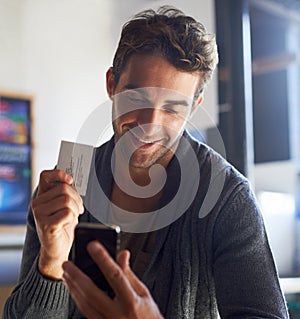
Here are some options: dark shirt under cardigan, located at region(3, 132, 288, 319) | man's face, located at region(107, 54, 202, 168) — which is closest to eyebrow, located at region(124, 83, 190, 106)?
man's face, located at region(107, 54, 202, 168)

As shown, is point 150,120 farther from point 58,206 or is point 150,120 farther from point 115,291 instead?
point 115,291

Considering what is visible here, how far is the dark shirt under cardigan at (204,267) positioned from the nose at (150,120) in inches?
4.8

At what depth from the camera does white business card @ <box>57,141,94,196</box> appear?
840mm

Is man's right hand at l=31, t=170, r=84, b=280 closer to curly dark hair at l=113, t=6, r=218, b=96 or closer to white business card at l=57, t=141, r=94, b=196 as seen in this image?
white business card at l=57, t=141, r=94, b=196

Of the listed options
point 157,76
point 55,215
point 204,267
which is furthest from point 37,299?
point 157,76

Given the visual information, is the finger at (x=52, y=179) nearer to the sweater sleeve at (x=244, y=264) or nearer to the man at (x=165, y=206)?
the man at (x=165, y=206)

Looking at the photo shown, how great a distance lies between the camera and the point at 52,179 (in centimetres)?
85

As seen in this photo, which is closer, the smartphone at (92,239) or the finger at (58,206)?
the smartphone at (92,239)

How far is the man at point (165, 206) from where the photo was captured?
89cm

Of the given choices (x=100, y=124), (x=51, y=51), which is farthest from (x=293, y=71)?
(x=100, y=124)

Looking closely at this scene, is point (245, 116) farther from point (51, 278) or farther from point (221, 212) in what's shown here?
point (51, 278)

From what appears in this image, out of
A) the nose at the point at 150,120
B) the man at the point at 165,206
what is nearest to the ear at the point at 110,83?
the man at the point at 165,206

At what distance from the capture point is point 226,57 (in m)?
2.48

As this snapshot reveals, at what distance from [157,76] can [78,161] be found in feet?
0.71
